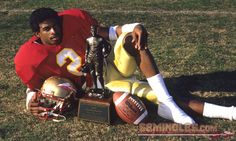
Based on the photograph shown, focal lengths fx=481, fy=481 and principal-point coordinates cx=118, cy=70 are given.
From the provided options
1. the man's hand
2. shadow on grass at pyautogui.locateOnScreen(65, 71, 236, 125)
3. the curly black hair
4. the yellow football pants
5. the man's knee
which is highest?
the curly black hair

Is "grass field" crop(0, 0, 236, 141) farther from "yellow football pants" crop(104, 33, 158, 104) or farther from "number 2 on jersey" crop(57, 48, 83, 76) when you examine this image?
"number 2 on jersey" crop(57, 48, 83, 76)

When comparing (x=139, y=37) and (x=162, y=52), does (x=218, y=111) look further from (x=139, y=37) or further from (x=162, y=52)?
(x=162, y=52)

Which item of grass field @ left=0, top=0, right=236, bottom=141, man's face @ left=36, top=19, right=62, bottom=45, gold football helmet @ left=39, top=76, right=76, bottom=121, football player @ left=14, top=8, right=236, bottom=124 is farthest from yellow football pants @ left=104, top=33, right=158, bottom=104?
man's face @ left=36, top=19, right=62, bottom=45

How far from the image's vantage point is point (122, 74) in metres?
5.10

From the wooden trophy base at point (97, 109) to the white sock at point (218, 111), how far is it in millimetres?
910

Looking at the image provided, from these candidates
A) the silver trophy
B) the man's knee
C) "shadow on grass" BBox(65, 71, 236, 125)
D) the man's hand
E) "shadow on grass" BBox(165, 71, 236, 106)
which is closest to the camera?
the man's hand

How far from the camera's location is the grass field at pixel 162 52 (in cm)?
463

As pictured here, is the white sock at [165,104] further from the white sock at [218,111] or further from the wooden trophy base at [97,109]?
the wooden trophy base at [97,109]

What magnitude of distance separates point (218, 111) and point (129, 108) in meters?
0.86

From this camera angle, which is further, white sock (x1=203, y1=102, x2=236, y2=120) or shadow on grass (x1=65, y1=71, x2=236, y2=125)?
shadow on grass (x1=65, y1=71, x2=236, y2=125)

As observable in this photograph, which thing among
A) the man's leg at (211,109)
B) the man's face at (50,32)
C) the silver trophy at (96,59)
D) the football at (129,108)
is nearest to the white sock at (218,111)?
the man's leg at (211,109)

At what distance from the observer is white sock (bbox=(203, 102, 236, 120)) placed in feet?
15.0

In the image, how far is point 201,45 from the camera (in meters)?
7.26

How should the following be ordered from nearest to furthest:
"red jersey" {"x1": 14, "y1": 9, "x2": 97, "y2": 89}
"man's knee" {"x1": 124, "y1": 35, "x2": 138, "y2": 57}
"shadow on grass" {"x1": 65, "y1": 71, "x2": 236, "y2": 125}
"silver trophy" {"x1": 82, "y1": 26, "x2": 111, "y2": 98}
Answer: "silver trophy" {"x1": 82, "y1": 26, "x2": 111, "y2": 98}
"man's knee" {"x1": 124, "y1": 35, "x2": 138, "y2": 57}
"shadow on grass" {"x1": 65, "y1": 71, "x2": 236, "y2": 125}
"red jersey" {"x1": 14, "y1": 9, "x2": 97, "y2": 89}
